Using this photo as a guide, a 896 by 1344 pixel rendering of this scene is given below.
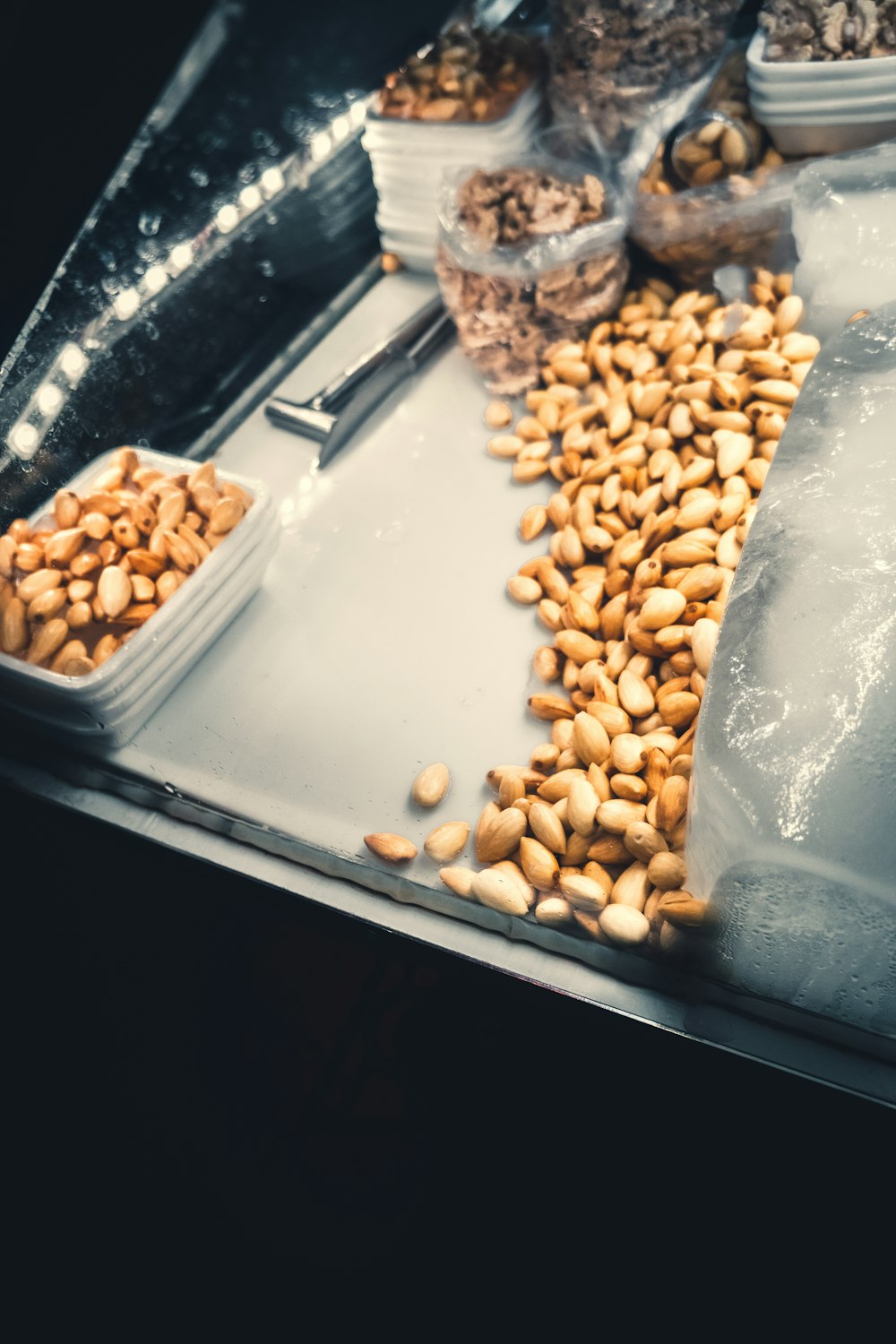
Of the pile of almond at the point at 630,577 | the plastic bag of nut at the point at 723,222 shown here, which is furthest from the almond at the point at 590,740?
the plastic bag of nut at the point at 723,222

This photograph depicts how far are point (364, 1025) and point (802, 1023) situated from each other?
0.54 metres

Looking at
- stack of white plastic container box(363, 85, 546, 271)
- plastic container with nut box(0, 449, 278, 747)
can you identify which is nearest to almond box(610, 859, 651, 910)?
plastic container with nut box(0, 449, 278, 747)

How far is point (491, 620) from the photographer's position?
938mm

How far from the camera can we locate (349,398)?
3.62 ft

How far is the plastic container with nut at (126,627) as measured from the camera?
31.8 inches

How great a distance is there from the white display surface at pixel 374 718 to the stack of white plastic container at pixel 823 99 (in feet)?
1.59

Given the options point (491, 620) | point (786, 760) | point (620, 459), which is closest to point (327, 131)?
point (620, 459)

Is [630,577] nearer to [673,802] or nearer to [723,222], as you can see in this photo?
[673,802]

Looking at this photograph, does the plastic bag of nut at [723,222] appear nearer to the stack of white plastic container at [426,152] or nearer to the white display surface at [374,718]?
the stack of white plastic container at [426,152]

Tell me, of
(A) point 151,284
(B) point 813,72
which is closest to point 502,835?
(A) point 151,284


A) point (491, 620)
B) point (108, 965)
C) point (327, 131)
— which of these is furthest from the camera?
point (327, 131)

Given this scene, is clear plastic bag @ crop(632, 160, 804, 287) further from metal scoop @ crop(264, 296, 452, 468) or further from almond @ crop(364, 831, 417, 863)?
almond @ crop(364, 831, 417, 863)

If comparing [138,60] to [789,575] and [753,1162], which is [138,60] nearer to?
[789,575]

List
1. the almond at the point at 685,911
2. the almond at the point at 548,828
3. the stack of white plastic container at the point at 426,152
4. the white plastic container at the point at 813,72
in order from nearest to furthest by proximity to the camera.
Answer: the almond at the point at 685,911 → the almond at the point at 548,828 → the white plastic container at the point at 813,72 → the stack of white plastic container at the point at 426,152
